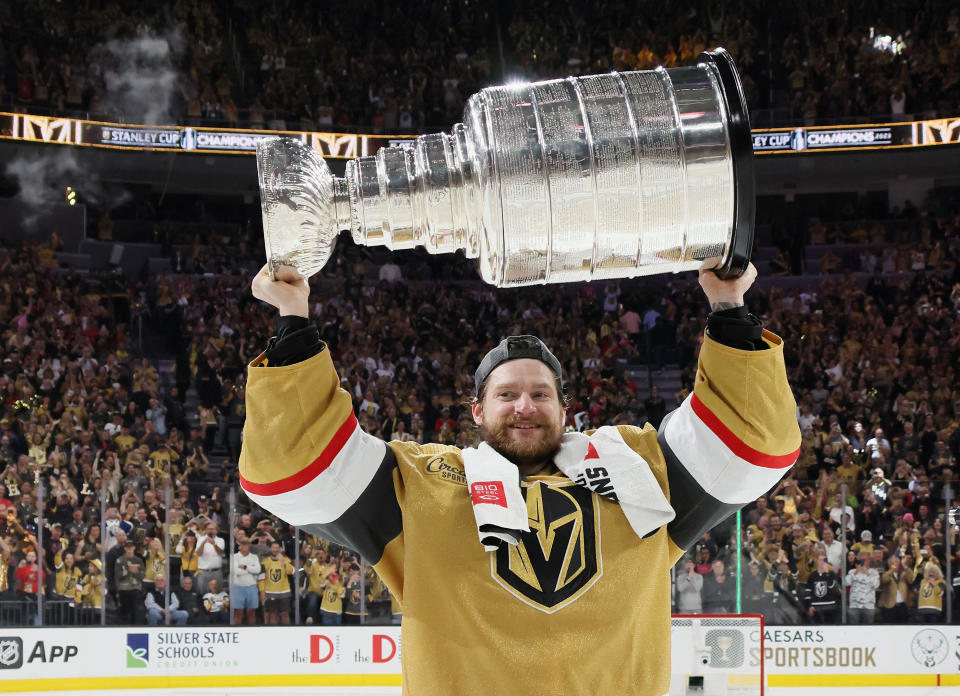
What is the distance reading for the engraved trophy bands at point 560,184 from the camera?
174 centimetres

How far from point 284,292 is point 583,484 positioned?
807 mm

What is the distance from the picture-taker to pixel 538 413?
2.37 metres

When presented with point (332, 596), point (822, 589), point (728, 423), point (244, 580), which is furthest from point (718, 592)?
point (728, 423)

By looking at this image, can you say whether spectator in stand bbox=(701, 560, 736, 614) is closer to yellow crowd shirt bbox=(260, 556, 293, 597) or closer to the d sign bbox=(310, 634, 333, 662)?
the d sign bbox=(310, 634, 333, 662)

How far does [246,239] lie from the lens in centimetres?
1404

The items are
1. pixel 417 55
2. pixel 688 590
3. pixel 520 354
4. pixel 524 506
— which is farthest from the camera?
pixel 417 55

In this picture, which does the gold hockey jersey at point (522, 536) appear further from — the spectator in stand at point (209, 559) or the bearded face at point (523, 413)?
the spectator in stand at point (209, 559)

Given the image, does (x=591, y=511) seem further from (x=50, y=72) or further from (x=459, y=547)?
(x=50, y=72)

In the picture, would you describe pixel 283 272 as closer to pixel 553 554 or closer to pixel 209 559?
pixel 553 554

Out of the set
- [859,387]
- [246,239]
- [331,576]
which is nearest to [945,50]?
[859,387]

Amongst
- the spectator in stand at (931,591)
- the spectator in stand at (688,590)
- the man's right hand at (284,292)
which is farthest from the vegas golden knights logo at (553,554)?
the spectator in stand at (931,591)

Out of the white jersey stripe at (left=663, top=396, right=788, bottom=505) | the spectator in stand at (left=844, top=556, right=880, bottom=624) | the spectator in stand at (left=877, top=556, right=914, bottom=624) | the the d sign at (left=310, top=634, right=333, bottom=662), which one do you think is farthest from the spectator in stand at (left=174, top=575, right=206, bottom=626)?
the white jersey stripe at (left=663, top=396, right=788, bottom=505)

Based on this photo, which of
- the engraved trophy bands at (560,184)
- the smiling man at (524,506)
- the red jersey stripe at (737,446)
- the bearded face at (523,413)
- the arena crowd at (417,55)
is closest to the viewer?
the engraved trophy bands at (560,184)

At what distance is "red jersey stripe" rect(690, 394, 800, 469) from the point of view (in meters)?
2.15
